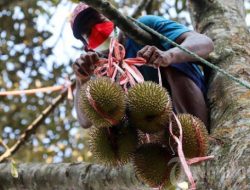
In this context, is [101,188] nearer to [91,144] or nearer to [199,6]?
[91,144]

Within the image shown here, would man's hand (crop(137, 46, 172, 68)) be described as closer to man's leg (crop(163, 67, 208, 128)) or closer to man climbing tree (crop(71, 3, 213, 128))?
man climbing tree (crop(71, 3, 213, 128))

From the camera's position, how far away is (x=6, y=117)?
3.71 metres

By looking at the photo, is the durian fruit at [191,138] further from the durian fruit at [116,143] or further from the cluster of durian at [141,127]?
the durian fruit at [116,143]

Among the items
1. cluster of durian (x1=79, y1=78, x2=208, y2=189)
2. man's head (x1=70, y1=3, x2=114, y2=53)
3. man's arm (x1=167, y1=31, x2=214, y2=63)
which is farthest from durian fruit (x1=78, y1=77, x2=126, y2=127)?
man's head (x1=70, y1=3, x2=114, y2=53)

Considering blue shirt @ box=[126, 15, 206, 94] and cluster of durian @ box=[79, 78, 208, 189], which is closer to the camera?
cluster of durian @ box=[79, 78, 208, 189]

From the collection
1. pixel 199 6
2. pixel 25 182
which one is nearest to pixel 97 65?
pixel 25 182

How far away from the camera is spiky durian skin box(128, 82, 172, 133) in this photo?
1.28 m

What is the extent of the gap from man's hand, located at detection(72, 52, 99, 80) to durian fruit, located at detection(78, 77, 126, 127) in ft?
0.38

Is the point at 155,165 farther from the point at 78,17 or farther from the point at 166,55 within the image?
the point at 78,17

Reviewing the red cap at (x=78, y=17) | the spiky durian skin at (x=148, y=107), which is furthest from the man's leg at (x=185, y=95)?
the red cap at (x=78, y=17)

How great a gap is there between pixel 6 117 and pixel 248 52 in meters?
2.29

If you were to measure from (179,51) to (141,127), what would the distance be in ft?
1.00

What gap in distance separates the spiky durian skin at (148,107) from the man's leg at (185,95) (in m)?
0.30

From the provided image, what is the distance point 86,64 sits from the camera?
4.83 feet
